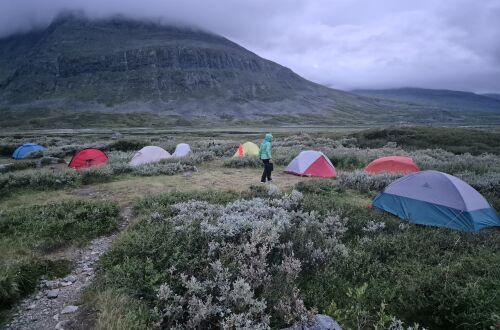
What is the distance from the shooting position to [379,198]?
11.3 metres

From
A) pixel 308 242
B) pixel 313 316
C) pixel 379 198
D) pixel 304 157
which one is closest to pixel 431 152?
pixel 304 157

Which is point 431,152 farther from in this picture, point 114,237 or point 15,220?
point 15,220

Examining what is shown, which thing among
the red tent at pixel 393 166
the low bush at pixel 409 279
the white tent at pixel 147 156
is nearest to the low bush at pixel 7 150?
the white tent at pixel 147 156

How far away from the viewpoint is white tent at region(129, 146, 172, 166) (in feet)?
70.8

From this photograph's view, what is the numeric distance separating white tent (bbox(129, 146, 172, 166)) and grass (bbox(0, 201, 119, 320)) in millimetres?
10988

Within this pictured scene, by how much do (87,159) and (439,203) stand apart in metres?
21.2

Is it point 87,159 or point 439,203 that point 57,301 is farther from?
point 87,159

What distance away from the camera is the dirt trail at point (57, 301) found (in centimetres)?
514

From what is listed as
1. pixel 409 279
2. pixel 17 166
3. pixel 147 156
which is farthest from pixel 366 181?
pixel 17 166

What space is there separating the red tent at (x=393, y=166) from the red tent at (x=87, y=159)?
57.5 ft

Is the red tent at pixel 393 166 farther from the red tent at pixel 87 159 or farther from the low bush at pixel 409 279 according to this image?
the red tent at pixel 87 159

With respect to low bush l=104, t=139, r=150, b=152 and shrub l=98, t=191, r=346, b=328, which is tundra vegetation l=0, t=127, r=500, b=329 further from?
low bush l=104, t=139, r=150, b=152

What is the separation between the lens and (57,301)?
578cm

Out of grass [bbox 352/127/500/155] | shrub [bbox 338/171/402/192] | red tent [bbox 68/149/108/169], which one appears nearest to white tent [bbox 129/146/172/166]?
red tent [bbox 68/149/108/169]
